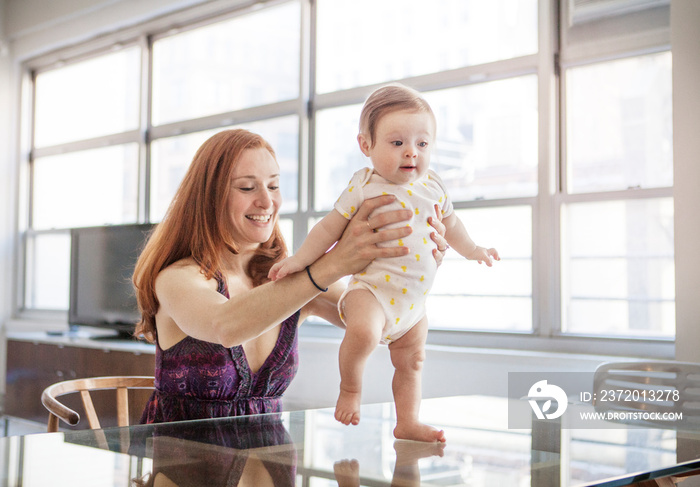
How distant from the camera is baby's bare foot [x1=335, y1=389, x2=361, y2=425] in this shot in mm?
1298

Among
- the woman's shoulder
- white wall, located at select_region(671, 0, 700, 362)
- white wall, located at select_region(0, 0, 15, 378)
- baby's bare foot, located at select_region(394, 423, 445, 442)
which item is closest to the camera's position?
baby's bare foot, located at select_region(394, 423, 445, 442)

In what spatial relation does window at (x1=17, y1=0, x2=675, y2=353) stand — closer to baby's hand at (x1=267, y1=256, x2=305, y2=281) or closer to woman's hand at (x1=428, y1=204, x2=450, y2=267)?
woman's hand at (x1=428, y1=204, x2=450, y2=267)

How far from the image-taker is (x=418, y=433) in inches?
49.6

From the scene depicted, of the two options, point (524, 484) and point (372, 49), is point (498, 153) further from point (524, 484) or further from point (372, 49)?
point (524, 484)

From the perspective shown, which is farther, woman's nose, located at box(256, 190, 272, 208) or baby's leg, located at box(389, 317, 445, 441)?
woman's nose, located at box(256, 190, 272, 208)

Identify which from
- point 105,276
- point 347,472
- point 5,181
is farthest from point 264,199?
point 5,181

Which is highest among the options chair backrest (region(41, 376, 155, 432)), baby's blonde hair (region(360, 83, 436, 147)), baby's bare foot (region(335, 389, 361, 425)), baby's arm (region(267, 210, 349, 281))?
baby's blonde hair (region(360, 83, 436, 147))

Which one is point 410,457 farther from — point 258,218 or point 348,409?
point 258,218

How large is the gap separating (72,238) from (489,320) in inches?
141

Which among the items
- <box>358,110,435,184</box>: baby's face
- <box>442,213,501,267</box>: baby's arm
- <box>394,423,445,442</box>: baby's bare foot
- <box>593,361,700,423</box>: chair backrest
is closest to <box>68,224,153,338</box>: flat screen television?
<box>593,361,700,423</box>: chair backrest

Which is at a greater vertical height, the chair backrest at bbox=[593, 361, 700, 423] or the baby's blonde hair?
the baby's blonde hair

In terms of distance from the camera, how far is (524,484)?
0.97 m

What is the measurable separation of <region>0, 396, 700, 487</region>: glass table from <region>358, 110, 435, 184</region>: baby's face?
51cm

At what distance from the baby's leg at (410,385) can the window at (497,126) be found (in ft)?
7.57
